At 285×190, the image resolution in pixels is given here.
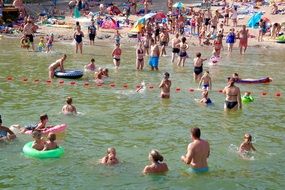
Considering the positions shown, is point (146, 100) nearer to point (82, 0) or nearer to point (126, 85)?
point (126, 85)

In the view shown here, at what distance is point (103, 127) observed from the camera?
45.7ft

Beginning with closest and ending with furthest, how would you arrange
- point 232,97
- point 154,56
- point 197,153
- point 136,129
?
point 197,153 < point 136,129 < point 232,97 < point 154,56

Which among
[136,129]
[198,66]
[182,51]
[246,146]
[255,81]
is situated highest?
[182,51]

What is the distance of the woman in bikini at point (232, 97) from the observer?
1524 cm

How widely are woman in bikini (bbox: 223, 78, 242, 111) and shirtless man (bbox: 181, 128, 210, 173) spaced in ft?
17.2

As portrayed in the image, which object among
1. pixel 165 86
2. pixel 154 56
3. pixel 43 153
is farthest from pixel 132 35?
pixel 43 153

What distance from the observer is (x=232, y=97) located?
15398mm

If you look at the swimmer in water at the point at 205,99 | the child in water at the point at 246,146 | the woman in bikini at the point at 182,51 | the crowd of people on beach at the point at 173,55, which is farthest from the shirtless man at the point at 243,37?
the child in water at the point at 246,146

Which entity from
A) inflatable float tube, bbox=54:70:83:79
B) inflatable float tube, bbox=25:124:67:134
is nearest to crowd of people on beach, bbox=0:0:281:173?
inflatable float tube, bbox=25:124:67:134

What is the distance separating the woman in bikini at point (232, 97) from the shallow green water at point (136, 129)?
0.26 meters

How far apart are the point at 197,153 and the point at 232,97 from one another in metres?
5.64

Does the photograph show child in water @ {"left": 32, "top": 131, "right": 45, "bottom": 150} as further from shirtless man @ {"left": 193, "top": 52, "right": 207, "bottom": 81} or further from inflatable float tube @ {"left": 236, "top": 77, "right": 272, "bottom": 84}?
inflatable float tube @ {"left": 236, "top": 77, "right": 272, "bottom": 84}

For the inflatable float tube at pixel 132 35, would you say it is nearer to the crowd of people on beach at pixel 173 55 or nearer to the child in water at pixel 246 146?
the crowd of people on beach at pixel 173 55

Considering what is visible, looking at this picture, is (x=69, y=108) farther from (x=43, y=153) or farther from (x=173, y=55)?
(x=173, y=55)
